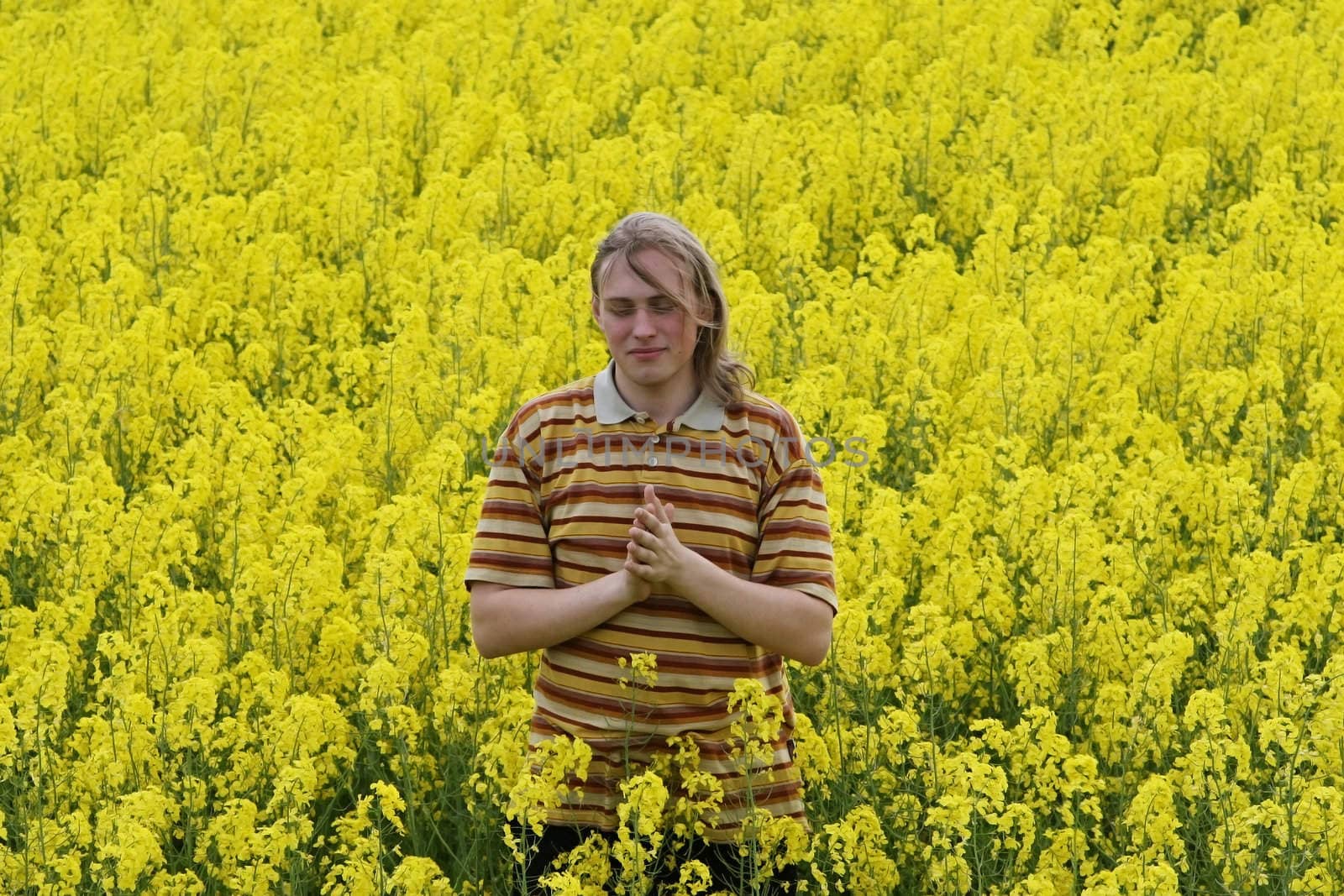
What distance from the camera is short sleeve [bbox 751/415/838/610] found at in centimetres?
374

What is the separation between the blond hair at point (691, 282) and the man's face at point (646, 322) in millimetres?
12

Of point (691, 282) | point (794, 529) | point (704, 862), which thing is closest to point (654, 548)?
point (794, 529)

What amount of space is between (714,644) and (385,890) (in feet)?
3.30

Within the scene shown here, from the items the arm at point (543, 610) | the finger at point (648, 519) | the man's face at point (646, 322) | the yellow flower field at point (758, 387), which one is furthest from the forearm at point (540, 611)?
the man's face at point (646, 322)

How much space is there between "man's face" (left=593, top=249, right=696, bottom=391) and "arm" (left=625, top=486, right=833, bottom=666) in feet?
→ 1.01

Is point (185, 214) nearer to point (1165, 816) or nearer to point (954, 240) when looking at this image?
point (954, 240)

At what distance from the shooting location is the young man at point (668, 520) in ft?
→ 12.1

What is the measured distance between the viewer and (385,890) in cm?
417

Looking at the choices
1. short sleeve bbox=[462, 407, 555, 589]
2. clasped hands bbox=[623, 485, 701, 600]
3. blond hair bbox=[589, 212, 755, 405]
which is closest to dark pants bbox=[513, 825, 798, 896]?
short sleeve bbox=[462, 407, 555, 589]

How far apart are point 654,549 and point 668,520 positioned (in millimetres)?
176

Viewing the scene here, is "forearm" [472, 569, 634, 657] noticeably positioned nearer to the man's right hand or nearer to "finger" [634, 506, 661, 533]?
the man's right hand

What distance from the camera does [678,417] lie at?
3.78 m

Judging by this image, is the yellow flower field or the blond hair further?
the yellow flower field

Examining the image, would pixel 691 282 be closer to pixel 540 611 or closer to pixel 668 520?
pixel 668 520
